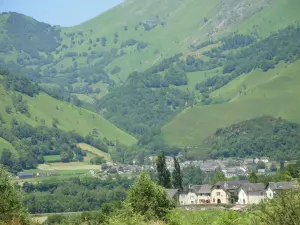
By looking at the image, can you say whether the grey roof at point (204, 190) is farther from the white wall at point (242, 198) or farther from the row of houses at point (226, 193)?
the white wall at point (242, 198)

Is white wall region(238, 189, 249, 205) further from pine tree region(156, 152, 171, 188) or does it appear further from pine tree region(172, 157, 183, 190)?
pine tree region(156, 152, 171, 188)

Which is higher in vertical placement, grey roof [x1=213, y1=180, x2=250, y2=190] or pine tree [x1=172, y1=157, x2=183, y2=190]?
pine tree [x1=172, y1=157, x2=183, y2=190]

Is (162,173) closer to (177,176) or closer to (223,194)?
(177,176)

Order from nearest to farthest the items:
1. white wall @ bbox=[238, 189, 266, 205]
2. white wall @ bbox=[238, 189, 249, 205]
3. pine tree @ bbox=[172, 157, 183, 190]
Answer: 1. white wall @ bbox=[238, 189, 266, 205]
2. white wall @ bbox=[238, 189, 249, 205]
3. pine tree @ bbox=[172, 157, 183, 190]

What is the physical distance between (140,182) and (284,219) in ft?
136

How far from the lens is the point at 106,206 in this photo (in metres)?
122

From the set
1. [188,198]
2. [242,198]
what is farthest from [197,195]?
[242,198]

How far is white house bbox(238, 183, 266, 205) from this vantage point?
399ft

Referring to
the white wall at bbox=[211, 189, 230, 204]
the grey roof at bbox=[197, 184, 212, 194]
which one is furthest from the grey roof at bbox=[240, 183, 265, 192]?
the grey roof at bbox=[197, 184, 212, 194]

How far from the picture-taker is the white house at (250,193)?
122m

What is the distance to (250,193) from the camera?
404ft

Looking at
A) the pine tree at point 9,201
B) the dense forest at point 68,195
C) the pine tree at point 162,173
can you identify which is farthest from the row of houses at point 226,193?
the pine tree at point 9,201

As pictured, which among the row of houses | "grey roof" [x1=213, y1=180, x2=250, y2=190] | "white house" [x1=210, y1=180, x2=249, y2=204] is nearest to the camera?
the row of houses

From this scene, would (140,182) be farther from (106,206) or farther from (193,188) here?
(193,188)
